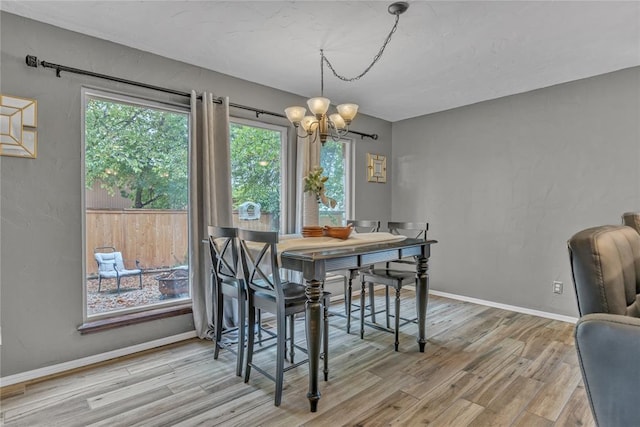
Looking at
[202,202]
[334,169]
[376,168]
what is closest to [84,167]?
[202,202]

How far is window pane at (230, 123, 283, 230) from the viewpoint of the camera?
3426mm

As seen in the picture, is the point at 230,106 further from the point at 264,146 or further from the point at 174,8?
the point at 174,8

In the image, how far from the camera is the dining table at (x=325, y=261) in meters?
1.98

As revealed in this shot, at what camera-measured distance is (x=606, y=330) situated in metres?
0.94

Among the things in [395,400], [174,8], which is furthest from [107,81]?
[395,400]

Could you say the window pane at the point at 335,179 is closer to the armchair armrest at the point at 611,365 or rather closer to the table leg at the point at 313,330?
the table leg at the point at 313,330

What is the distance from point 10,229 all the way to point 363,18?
2.76m

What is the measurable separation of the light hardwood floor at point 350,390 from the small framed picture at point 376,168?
2.43 metres

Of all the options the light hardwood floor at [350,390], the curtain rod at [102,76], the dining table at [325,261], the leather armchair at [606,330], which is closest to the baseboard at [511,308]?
the light hardwood floor at [350,390]

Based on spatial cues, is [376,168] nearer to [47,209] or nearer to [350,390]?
[350,390]

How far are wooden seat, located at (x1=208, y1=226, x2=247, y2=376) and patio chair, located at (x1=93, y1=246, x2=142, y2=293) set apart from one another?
0.82 metres

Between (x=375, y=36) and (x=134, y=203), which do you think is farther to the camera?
(x=134, y=203)

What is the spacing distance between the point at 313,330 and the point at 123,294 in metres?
1.79

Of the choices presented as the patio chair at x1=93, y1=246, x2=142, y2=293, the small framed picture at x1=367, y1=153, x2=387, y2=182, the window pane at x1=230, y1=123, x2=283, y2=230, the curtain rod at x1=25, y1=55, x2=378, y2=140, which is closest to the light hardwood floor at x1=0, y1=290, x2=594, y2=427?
the patio chair at x1=93, y1=246, x2=142, y2=293
